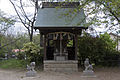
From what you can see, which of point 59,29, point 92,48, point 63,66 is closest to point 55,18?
point 59,29

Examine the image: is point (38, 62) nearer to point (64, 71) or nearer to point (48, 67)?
point (48, 67)

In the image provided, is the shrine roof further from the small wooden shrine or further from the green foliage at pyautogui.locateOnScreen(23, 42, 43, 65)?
the green foliage at pyautogui.locateOnScreen(23, 42, 43, 65)

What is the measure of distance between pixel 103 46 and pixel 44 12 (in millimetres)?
6436

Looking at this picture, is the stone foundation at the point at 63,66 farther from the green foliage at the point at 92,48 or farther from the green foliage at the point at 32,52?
the green foliage at the point at 92,48

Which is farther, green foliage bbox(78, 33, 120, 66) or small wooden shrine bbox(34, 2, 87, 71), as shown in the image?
green foliage bbox(78, 33, 120, 66)

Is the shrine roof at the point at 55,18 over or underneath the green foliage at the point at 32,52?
over

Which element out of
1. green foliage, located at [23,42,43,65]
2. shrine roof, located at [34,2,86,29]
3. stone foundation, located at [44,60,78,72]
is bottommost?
stone foundation, located at [44,60,78,72]

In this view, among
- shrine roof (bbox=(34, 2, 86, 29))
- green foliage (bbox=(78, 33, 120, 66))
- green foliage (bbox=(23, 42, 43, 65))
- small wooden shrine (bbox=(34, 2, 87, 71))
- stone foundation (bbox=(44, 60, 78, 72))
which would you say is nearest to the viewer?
shrine roof (bbox=(34, 2, 86, 29))

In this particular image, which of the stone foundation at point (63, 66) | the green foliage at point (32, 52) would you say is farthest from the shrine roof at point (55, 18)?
the stone foundation at point (63, 66)

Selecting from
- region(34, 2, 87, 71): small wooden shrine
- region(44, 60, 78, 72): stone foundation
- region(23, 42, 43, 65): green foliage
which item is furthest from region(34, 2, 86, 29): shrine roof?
region(44, 60, 78, 72): stone foundation

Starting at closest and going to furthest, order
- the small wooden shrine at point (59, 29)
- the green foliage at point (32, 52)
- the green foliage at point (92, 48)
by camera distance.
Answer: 1. the small wooden shrine at point (59, 29)
2. the green foliage at point (32, 52)
3. the green foliage at point (92, 48)

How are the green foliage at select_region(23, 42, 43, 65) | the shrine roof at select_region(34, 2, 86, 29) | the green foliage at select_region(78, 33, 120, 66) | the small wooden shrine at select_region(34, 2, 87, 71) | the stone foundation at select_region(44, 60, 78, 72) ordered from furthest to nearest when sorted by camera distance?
the green foliage at select_region(78, 33, 120, 66) → the green foliage at select_region(23, 42, 43, 65) → the stone foundation at select_region(44, 60, 78, 72) → the small wooden shrine at select_region(34, 2, 87, 71) → the shrine roof at select_region(34, 2, 86, 29)

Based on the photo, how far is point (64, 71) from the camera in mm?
12461

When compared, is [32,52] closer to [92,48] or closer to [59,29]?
[59,29]
